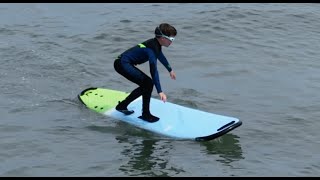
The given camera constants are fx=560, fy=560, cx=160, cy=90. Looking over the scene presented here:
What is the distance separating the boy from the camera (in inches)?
426

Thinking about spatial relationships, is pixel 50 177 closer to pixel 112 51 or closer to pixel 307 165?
pixel 307 165

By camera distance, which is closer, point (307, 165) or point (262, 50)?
point (307, 165)

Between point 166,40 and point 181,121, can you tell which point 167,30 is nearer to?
point 166,40

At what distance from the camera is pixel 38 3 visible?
78.8 feet

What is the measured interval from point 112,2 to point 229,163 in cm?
1556

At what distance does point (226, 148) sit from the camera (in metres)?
10.8

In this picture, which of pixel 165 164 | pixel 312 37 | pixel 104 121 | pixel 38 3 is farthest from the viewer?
pixel 38 3

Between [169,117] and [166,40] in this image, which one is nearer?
[166,40]

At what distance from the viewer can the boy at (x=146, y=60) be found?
35.5 feet

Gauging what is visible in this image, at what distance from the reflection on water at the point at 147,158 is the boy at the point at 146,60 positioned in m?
0.88

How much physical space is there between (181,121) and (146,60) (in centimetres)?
146

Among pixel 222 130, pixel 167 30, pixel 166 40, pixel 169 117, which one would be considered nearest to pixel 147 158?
pixel 222 130

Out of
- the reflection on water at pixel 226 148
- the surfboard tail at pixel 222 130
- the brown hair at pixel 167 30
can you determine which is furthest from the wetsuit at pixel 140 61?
the reflection on water at pixel 226 148

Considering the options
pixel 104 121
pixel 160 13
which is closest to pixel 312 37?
pixel 160 13
